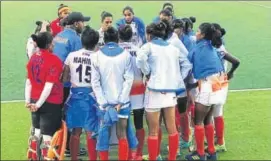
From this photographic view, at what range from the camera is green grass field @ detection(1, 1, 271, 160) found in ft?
23.0

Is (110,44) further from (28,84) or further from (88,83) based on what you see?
(28,84)

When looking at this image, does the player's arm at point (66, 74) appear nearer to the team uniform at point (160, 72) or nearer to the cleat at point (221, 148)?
the team uniform at point (160, 72)

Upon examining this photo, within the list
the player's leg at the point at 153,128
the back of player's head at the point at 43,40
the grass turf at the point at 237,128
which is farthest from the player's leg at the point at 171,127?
the back of player's head at the point at 43,40

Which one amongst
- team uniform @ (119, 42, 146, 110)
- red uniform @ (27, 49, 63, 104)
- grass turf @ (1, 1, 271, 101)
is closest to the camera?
red uniform @ (27, 49, 63, 104)

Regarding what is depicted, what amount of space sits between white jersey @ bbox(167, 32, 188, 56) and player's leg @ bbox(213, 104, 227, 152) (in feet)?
2.71

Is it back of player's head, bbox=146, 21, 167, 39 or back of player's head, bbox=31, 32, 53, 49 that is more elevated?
back of player's head, bbox=146, 21, 167, 39

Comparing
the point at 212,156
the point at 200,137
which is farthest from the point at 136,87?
Result: the point at 212,156

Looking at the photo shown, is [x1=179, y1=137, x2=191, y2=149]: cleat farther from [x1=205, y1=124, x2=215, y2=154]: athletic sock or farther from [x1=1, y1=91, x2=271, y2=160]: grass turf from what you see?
[x1=205, y1=124, x2=215, y2=154]: athletic sock

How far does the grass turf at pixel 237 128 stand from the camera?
21.7 ft

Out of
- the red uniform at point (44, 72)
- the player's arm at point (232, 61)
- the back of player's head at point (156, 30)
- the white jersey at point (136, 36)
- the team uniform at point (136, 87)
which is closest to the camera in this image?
the red uniform at point (44, 72)

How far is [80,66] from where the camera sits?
5.66m

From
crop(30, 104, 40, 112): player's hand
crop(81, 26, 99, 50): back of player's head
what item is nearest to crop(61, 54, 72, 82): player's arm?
crop(81, 26, 99, 50): back of player's head

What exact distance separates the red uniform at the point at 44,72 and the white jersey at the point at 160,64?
0.86 meters

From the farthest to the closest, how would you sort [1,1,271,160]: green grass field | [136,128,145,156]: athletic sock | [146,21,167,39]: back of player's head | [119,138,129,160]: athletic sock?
[1,1,271,160]: green grass field, [136,128,145,156]: athletic sock, [146,21,167,39]: back of player's head, [119,138,129,160]: athletic sock
